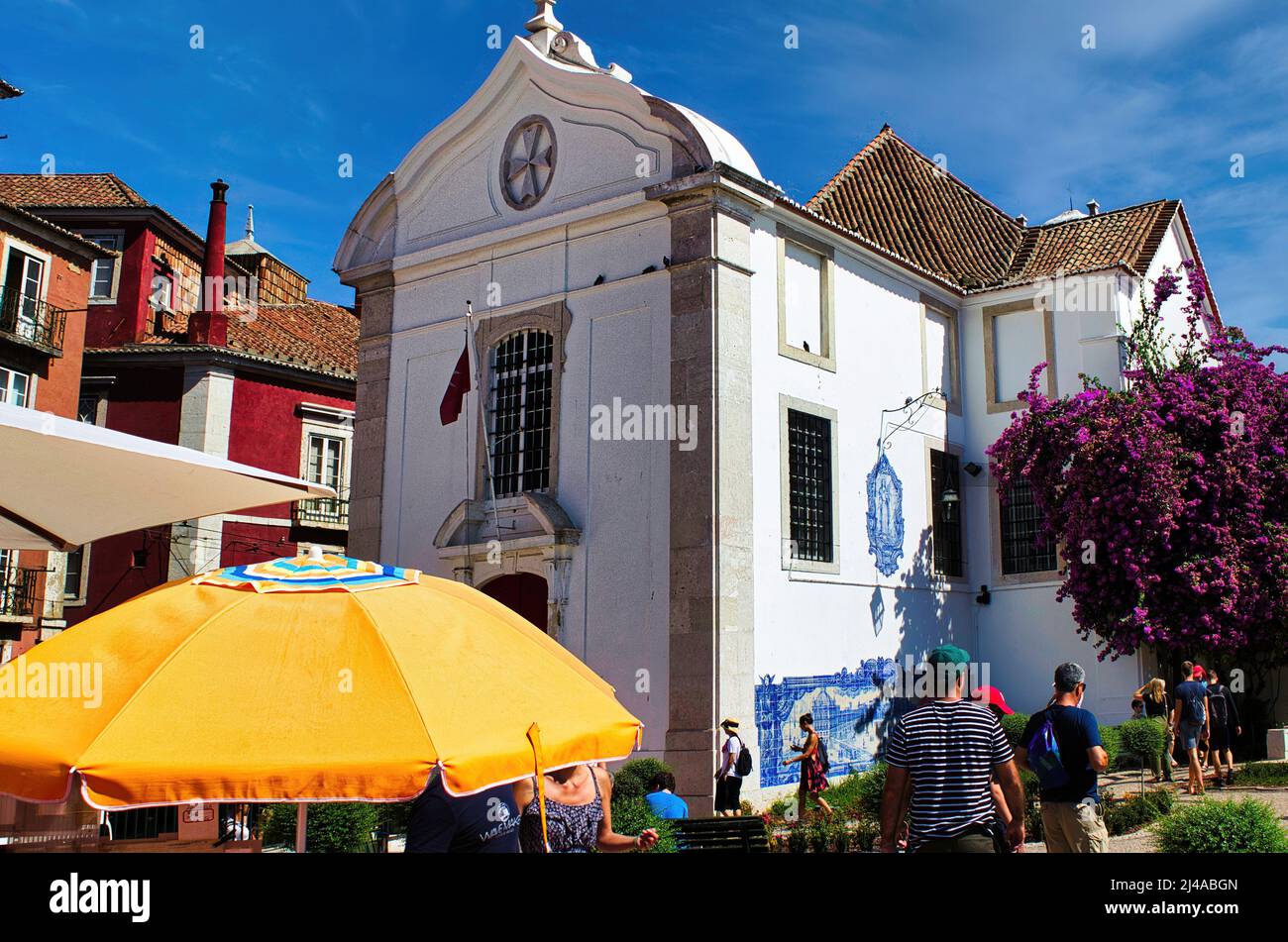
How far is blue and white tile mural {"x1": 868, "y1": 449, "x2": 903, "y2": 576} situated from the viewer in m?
19.1

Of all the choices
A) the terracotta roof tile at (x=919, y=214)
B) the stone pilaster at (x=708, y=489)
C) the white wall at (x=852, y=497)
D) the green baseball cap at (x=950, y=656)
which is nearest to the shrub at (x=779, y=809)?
the white wall at (x=852, y=497)

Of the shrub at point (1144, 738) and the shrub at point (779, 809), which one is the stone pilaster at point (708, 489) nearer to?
the shrub at point (779, 809)

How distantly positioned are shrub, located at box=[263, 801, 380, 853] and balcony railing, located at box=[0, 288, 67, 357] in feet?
55.2

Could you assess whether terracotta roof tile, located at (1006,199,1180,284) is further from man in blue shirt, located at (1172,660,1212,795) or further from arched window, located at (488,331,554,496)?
man in blue shirt, located at (1172,660,1212,795)

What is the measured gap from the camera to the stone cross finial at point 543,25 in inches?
787

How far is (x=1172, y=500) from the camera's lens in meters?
18.3

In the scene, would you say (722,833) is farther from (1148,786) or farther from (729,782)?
(1148,786)

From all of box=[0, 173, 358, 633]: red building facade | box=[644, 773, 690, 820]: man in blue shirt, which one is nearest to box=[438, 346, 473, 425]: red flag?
box=[644, 773, 690, 820]: man in blue shirt

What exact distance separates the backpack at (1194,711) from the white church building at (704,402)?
496 centimetres

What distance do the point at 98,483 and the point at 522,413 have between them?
1256 cm

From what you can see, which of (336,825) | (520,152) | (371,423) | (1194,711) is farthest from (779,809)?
(520,152)

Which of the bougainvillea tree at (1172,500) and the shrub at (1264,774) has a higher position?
the bougainvillea tree at (1172,500)
